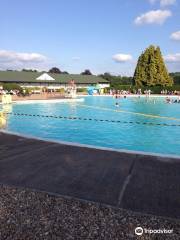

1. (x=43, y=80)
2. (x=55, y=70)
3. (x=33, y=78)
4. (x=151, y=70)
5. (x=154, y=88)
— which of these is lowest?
(x=154, y=88)

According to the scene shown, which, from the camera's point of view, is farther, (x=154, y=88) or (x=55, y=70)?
(x=55, y=70)

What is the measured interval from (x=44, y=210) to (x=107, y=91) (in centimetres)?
6412

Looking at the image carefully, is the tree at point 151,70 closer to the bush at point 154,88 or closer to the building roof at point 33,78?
the bush at point 154,88

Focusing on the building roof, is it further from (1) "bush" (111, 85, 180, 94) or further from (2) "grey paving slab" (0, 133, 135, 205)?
(2) "grey paving slab" (0, 133, 135, 205)

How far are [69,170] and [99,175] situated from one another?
652 mm

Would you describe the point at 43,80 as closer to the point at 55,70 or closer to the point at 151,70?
the point at 151,70

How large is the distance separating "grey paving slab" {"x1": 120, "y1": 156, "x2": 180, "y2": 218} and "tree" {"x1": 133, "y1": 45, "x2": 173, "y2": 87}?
219 feet

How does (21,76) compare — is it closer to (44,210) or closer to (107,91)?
(107,91)

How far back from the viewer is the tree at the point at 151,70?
7094cm

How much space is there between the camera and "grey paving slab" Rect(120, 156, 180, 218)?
13.9 feet

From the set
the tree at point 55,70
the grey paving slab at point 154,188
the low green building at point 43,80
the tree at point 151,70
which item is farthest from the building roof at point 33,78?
the grey paving slab at point 154,188

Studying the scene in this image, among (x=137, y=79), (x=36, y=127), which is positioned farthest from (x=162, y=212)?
(x=137, y=79)

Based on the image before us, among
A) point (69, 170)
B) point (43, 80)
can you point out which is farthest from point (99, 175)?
point (43, 80)

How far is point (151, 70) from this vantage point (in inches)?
2781
